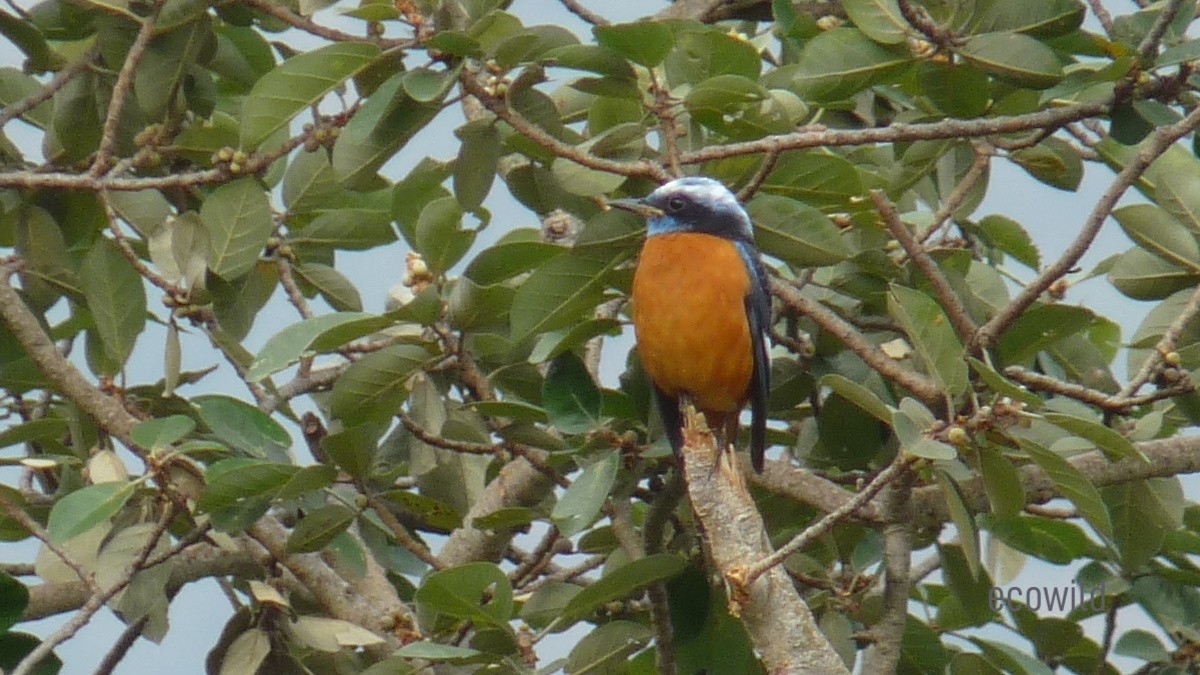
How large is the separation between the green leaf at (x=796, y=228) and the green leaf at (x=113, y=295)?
1730 mm

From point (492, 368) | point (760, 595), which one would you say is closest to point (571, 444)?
point (492, 368)

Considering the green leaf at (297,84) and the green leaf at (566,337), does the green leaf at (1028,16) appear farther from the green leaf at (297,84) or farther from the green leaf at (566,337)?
the green leaf at (297,84)

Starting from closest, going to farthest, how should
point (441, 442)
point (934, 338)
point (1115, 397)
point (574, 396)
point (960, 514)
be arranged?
point (934, 338), point (960, 514), point (1115, 397), point (574, 396), point (441, 442)

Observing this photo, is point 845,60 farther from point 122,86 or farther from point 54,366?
point 54,366

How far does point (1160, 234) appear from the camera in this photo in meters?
4.26

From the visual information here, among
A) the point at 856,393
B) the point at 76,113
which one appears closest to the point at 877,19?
the point at 856,393

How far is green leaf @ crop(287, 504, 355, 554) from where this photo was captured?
13.8ft

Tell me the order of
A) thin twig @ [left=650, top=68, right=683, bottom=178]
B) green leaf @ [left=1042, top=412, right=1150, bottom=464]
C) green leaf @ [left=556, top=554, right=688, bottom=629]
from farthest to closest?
thin twig @ [left=650, top=68, right=683, bottom=178]
green leaf @ [left=556, top=554, right=688, bottom=629]
green leaf @ [left=1042, top=412, right=1150, bottom=464]

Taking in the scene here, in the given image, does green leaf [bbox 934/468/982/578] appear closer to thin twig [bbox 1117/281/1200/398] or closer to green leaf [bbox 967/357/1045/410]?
green leaf [bbox 967/357/1045/410]

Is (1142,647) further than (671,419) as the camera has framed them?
Yes

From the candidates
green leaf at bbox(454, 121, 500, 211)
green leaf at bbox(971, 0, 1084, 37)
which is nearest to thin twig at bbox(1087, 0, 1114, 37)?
green leaf at bbox(971, 0, 1084, 37)

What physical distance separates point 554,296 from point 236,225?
0.99 m

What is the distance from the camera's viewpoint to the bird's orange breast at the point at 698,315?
463 centimetres

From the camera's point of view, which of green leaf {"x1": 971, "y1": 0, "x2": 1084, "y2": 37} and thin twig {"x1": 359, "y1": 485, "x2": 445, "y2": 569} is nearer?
green leaf {"x1": 971, "y1": 0, "x2": 1084, "y2": 37}
